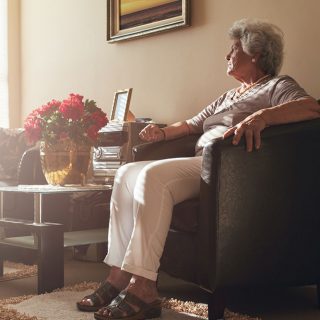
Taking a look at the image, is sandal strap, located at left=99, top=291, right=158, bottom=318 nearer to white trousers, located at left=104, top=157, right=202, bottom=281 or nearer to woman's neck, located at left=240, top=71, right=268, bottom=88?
white trousers, located at left=104, top=157, right=202, bottom=281

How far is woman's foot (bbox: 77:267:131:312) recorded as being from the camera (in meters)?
2.28

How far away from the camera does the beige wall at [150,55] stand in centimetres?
305

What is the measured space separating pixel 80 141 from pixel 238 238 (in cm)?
112

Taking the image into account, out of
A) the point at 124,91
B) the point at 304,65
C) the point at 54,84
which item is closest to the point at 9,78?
the point at 54,84

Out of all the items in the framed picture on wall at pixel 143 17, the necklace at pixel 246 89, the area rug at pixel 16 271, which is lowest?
the area rug at pixel 16 271

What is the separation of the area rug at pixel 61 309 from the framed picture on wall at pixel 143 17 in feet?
6.12

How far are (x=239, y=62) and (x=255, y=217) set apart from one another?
884mm

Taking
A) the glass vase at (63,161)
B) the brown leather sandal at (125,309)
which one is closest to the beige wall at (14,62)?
the glass vase at (63,161)

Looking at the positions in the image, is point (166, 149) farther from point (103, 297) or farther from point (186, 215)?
point (103, 297)

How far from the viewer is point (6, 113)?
5.52 metres

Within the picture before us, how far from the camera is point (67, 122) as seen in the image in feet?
9.52

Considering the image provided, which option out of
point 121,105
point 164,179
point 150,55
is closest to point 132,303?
point 164,179

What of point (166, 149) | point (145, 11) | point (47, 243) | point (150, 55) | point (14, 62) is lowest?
point (47, 243)

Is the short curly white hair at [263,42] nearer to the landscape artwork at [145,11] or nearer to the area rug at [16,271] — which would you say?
the landscape artwork at [145,11]
